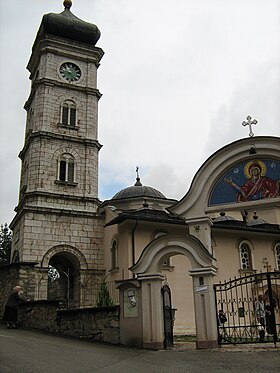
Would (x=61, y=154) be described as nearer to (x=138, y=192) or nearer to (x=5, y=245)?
(x=138, y=192)

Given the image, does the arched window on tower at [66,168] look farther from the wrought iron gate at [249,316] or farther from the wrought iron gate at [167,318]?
the wrought iron gate at [167,318]

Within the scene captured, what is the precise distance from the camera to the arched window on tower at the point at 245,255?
24812 millimetres

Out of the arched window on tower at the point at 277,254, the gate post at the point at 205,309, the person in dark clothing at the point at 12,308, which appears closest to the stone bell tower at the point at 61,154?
the person in dark clothing at the point at 12,308

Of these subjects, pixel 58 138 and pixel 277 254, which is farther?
pixel 58 138

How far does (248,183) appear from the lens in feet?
46.2

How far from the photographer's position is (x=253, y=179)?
1398 cm

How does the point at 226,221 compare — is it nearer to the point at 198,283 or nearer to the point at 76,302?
the point at 76,302

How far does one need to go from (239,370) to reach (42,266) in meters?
16.2

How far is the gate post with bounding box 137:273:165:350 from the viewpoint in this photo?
508 inches

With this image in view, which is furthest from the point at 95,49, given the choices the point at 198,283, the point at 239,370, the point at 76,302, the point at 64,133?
the point at 239,370

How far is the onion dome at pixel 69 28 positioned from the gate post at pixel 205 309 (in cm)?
2209

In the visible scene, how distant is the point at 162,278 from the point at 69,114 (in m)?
17.2

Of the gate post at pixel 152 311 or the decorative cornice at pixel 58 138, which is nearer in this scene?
the gate post at pixel 152 311

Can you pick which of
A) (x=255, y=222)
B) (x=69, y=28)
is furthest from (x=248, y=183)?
(x=69, y=28)
